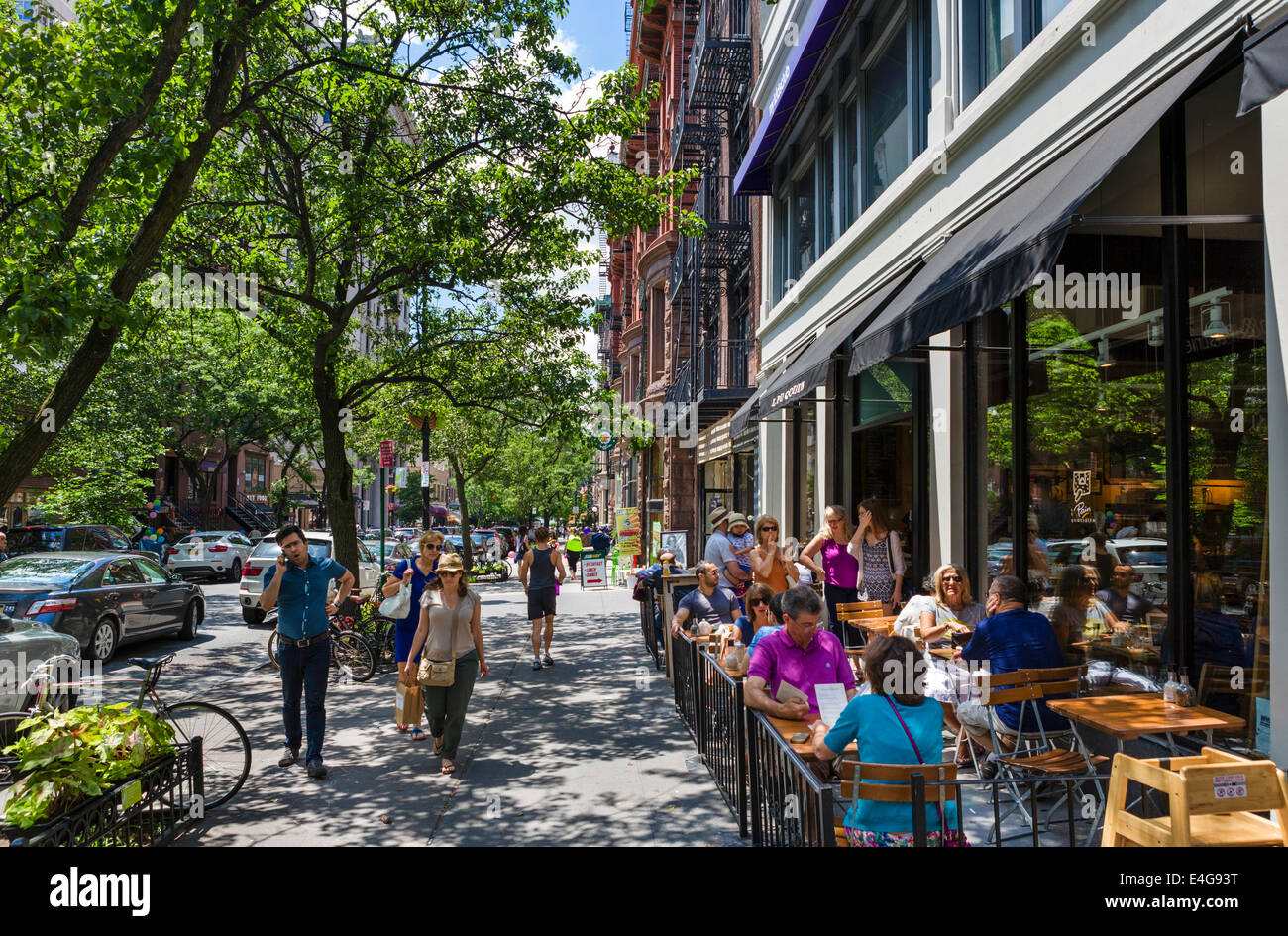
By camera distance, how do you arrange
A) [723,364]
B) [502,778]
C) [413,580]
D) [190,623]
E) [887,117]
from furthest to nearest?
[723,364]
[190,623]
[887,117]
[413,580]
[502,778]

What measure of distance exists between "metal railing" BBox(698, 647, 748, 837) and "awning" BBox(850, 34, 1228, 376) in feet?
9.59

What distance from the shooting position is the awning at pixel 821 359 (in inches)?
376

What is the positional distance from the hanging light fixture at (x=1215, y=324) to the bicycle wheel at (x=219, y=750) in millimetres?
6982

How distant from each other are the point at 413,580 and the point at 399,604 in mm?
381

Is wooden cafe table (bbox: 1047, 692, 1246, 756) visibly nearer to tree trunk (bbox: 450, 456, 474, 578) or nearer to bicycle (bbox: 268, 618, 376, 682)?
bicycle (bbox: 268, 618, 376, 682)

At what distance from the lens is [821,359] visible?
32.0 feet

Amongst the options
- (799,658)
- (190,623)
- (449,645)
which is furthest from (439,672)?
(190,623)

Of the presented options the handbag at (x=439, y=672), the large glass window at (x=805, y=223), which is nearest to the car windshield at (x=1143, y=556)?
the handbag at (x=439, y=672)

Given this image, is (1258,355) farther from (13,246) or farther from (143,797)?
(13,246)

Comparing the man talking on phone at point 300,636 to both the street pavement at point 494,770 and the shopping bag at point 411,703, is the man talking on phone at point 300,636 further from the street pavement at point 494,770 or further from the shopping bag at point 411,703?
the shopping bag at point 411,703

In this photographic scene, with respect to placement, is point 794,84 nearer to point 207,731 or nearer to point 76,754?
point 207,731

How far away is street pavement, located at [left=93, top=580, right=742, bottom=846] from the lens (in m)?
5.53
